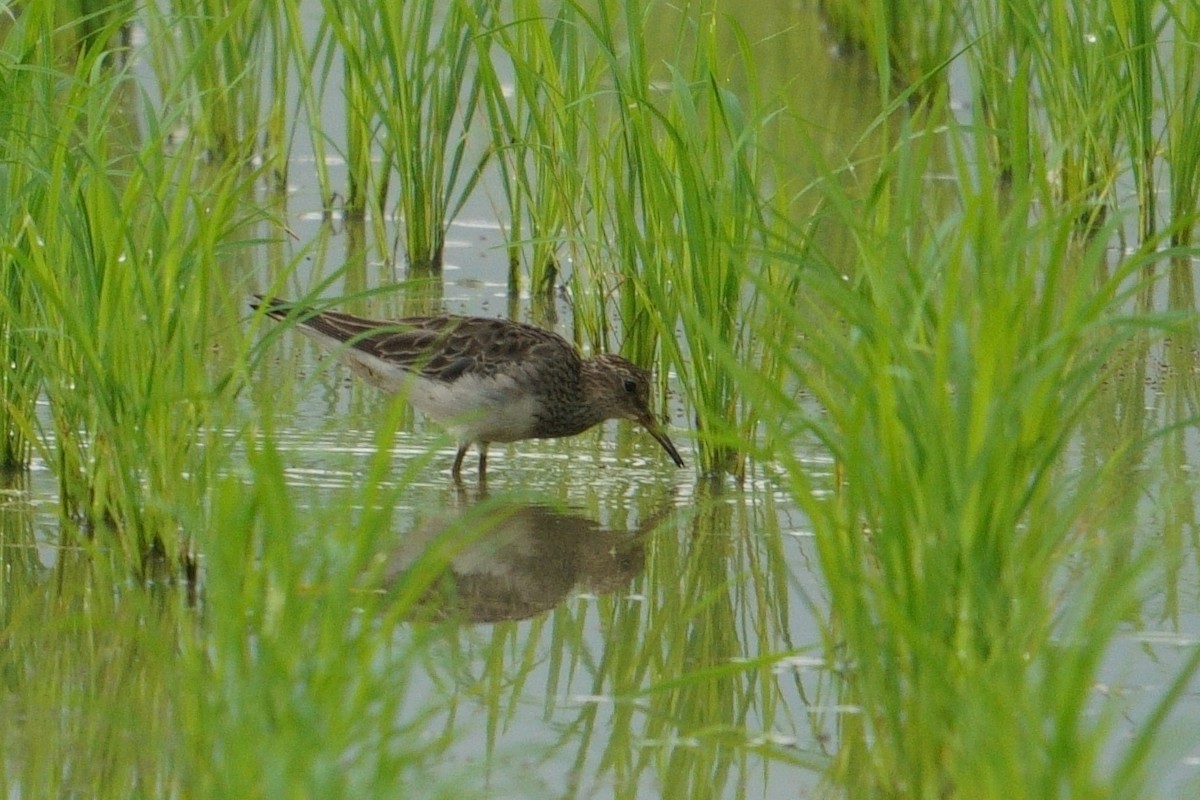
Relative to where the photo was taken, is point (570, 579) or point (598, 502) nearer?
point (570, 579)

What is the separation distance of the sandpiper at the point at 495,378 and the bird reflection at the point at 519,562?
0.53m

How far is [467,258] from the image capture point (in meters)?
9.21

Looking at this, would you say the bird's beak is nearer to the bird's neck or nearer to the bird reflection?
the bird's neck

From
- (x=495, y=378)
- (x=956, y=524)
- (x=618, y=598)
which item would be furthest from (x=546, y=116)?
(x=956, y=524)

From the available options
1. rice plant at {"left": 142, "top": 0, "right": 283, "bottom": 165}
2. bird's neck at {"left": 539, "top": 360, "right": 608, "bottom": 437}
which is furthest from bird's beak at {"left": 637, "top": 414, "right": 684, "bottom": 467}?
rice plant at {"left": 142, "top": 0, "right": 283, "bottom": 165}

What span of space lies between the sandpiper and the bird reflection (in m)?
0.53

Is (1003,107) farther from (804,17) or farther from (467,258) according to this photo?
(804,17)

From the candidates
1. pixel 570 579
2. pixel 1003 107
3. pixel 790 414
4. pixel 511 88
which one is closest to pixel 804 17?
pixel 511 88

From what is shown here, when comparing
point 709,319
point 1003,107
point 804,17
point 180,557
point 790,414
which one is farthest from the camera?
point 804,17

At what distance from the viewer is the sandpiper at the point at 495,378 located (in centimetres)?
672

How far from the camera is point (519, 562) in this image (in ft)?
18.7

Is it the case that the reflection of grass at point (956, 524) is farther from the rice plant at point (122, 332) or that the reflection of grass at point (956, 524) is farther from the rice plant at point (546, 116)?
the rice plant at point (546, 116)

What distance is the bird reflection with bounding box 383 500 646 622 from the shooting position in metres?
5.29

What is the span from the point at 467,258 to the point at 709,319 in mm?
3064
